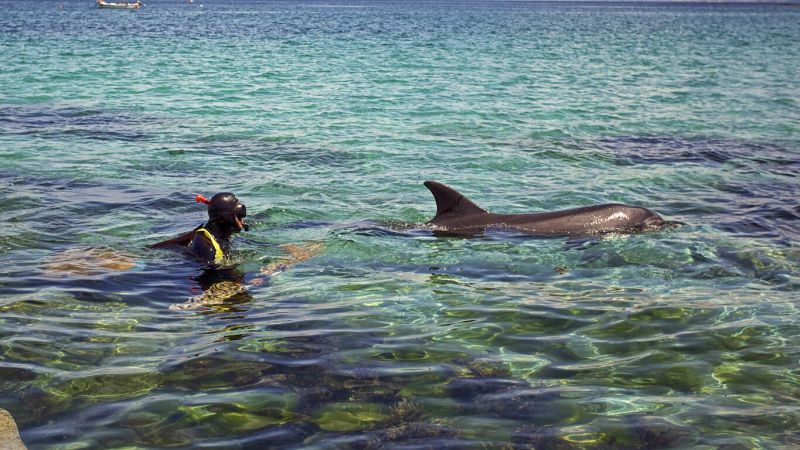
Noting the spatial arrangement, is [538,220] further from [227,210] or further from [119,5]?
[119,5]

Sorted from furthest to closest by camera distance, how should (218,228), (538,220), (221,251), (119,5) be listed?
1. (119,5)
2. (538,220)
3. (218,228)
4. (221,251)

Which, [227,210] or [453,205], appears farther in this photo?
[453,205]

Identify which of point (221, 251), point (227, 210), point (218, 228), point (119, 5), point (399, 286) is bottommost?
point (399, 286)

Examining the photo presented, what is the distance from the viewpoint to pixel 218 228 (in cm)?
923

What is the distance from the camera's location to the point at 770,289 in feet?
29.1

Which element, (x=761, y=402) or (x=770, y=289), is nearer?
(x=761, y=402)

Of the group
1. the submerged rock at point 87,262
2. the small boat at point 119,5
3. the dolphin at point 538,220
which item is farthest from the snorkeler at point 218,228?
the small boat at point 119,5

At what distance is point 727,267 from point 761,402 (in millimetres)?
3723

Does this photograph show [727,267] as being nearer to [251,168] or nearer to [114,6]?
[251,168]

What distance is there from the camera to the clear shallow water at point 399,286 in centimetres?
581

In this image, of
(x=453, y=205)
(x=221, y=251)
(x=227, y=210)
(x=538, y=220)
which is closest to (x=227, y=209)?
(x=227, y=210)

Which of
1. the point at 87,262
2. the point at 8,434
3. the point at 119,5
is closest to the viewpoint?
the point at 8,434

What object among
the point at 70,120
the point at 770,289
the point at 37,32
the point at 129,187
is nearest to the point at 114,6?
the point at 37,32

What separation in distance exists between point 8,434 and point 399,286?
437 cm
